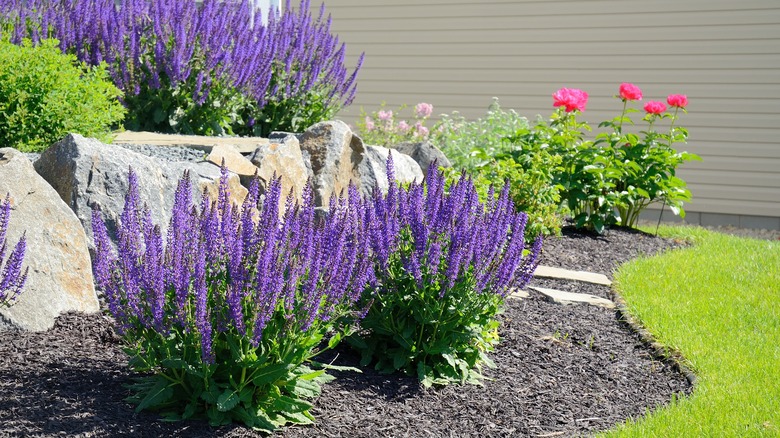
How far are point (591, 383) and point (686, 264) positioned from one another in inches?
106

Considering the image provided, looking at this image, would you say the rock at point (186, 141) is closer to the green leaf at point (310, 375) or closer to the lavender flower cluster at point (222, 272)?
the lavender flower cluster at point (222, 272)

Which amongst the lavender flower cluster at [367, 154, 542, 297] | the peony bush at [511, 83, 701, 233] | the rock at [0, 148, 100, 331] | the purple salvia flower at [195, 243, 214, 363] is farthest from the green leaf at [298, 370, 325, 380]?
the peony bush at [511, 83, 701, 233]

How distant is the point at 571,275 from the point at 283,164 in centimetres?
207

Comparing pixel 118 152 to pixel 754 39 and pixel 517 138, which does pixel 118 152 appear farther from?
pixel 754 39

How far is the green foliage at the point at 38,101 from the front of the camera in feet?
15.9

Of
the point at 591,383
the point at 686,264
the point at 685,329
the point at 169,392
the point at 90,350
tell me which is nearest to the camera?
the point at 169,392

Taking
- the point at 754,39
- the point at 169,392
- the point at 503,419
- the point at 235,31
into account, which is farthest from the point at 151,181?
the point at 754,39

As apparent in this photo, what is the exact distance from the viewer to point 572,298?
532cm

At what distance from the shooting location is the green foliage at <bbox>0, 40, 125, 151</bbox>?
4848 mm

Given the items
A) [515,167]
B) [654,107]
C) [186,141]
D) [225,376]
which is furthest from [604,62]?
[225,376]

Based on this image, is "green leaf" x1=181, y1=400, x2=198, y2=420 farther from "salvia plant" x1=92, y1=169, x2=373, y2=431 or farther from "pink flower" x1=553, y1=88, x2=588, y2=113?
"pink flower" x1=553, y1=88, x2=588, y2=113

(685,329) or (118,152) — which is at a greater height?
(118,152)

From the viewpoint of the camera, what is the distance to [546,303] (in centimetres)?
520

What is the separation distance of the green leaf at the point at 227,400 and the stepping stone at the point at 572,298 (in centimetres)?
276
